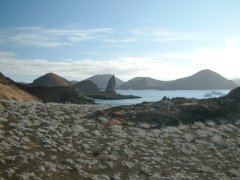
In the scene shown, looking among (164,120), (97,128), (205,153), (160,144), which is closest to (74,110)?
(97,128)

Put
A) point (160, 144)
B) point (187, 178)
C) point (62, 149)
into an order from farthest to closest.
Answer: point (160, 144) < point (62, 149) < point (187, 178)

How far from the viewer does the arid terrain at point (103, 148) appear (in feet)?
64.5

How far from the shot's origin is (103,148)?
2409cm

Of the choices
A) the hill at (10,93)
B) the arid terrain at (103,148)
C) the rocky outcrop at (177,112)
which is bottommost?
the arid terrain at (103,148)

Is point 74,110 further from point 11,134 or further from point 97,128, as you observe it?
point 11,134

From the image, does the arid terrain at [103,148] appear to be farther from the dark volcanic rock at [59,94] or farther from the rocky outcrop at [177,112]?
the dark volcanic rock at [59,94]

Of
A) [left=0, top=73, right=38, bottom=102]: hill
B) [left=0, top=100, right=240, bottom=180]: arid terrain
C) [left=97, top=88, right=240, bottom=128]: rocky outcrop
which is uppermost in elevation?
[left=0, top=73, right=38, bottom=102]: hill

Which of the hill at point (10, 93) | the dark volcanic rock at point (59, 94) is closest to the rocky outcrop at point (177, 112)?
the hill at point (10, 93)

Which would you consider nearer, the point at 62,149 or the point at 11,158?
the point at 11,158

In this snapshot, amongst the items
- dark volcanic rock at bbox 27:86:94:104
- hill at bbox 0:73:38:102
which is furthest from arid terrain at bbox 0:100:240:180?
dark volcanic rock at bbox 27:86:94:104

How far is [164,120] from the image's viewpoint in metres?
34.2

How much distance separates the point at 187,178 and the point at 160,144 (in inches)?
244

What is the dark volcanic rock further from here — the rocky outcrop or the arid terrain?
the arid terrain

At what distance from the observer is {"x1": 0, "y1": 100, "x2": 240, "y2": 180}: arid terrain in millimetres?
19666
